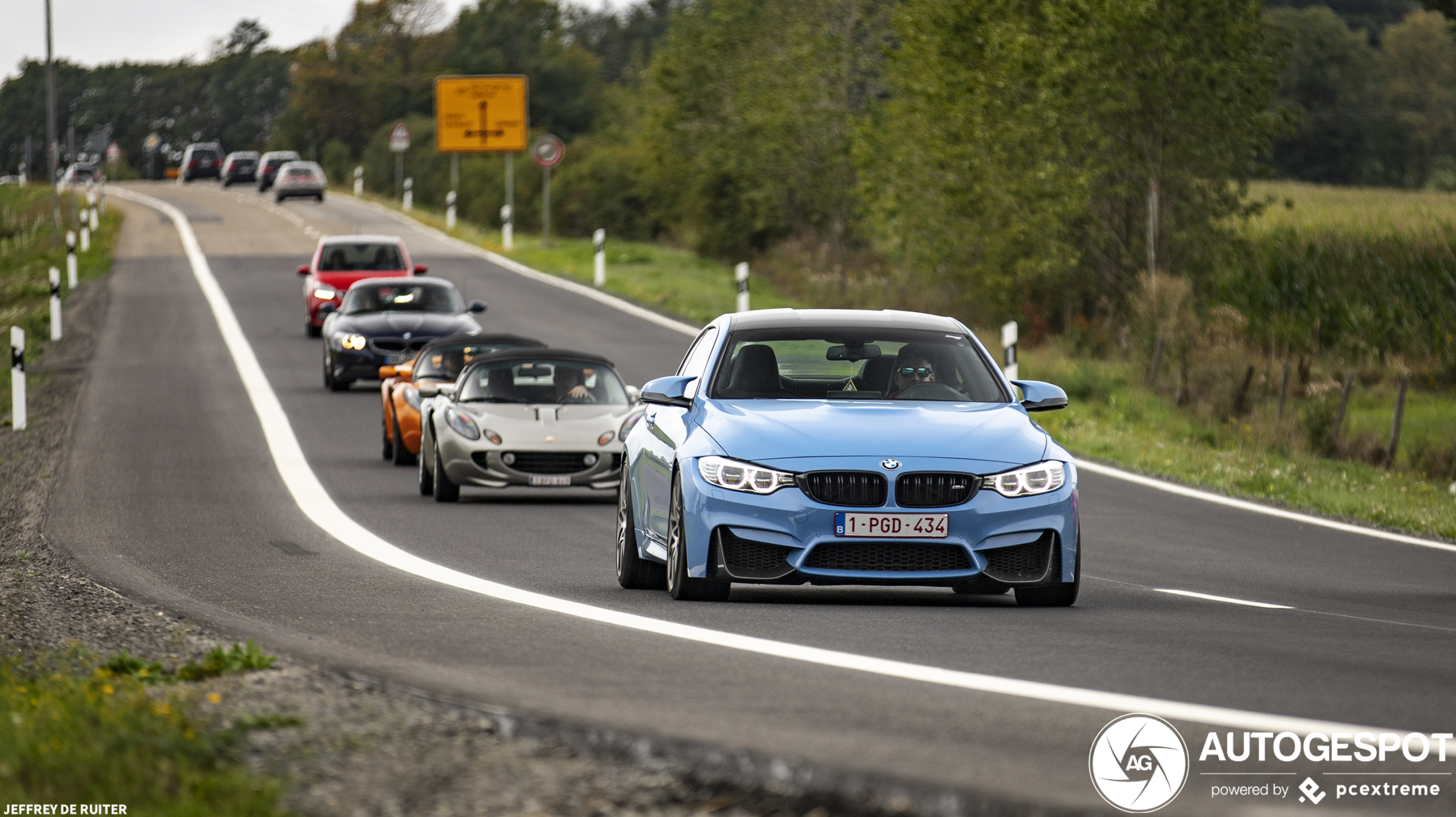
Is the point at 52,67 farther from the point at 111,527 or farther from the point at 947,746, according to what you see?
the point at 947,746

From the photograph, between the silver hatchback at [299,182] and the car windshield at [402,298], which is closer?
the car windshield at [402,298]

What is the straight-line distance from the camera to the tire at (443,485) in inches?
647

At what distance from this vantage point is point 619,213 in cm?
8312

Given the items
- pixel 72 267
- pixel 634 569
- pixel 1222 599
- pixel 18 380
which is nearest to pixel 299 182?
pixel 72 267

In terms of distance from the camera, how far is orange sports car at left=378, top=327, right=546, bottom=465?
62.4ft

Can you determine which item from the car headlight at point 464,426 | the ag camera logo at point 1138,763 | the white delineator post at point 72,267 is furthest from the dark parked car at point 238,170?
the ag camera logo at point 1138,763

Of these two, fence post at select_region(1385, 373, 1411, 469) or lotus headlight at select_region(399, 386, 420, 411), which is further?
fence post at select_region(1385, 373, 1411, 469)

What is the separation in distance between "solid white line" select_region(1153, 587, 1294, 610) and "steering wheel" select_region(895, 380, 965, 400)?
5.88 ft

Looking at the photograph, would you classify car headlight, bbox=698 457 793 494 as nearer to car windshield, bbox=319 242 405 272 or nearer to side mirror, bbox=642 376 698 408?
side mirror, bbox=642 376 698 408

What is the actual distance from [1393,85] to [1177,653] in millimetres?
83475

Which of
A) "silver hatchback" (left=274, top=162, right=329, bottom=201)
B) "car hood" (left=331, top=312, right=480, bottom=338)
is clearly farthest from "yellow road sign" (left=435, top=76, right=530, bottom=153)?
"car hood" (left=331, top=312, right=480, bottom=338)

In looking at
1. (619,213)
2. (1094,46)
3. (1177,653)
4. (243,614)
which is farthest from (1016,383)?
(619,213)

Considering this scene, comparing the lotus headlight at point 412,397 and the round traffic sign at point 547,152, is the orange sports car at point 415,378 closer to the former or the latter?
the lotus headlight at point 412,397

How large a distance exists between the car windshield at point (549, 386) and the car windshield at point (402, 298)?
9.39 meters
